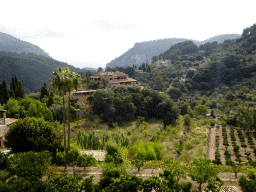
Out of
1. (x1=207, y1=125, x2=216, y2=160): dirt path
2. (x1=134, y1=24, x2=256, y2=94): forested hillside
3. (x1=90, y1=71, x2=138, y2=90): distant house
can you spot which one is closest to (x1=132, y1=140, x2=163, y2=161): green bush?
(x1=207, y1=125, x2=216, y2=160): dirt path

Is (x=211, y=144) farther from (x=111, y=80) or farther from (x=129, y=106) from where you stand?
(x=111, y=80)

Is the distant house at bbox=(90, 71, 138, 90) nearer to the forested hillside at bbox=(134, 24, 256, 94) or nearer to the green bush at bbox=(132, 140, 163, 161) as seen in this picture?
the forested hillside at bbox=(134, 24, 256, 94)

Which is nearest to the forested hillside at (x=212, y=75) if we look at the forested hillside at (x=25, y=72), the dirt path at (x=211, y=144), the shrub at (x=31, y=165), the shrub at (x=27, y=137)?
the dirt path at (x=211, y=144)

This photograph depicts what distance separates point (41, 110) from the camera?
30.2 m

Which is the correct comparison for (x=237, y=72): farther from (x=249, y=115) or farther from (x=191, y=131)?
(x=191, y=131)

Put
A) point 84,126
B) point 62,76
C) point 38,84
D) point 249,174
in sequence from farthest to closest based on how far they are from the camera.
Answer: point 38,84
point 84,126
point 62,76
point 249,174

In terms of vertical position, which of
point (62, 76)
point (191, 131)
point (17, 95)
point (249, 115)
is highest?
point (62, 76)

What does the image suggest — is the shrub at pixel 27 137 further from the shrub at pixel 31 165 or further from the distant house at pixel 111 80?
the distant house at pixel 111 80

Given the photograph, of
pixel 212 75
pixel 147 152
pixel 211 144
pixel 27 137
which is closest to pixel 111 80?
pixel 211 144

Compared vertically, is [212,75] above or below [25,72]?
below

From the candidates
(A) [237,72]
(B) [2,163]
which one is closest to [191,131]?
(B) [2,163]

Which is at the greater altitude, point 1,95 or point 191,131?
point 1,95

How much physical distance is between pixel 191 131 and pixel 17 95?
38460mm

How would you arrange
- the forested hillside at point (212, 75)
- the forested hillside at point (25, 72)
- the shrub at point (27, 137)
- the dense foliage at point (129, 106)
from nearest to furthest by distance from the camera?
the shrub at point (27, 137) → the dense foliage at point (129, 106) → the forested hillside at point (212, 75) → the forested hillside at point (25, 72)
